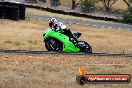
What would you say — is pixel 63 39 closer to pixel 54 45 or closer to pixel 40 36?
pixel 54 45

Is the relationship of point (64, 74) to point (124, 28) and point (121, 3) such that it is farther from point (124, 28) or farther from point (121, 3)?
point (121, 3)

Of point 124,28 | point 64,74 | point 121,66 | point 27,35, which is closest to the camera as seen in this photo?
point 64,74

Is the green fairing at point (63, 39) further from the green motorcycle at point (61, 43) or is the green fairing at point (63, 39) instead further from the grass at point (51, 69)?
the grass at point (51, 69)

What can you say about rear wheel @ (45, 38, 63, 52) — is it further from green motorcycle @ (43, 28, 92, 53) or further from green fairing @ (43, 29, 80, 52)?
green fairing @ (43, 29, 80, 52)

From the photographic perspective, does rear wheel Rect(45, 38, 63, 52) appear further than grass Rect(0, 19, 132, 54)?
No

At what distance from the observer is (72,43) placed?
2150 cm

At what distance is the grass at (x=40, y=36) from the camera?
28.3 meters

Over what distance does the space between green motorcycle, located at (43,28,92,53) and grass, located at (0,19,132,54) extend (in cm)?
478

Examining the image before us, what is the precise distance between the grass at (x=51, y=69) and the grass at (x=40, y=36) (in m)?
6.21

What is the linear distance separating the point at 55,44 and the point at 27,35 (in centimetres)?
1186

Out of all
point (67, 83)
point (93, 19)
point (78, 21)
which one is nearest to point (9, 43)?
point (67, 83)

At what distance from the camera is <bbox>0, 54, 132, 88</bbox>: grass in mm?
15742

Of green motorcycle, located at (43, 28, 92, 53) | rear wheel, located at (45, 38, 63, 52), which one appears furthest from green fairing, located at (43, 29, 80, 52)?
rear wheel, located at (45, 38, 63, 52)

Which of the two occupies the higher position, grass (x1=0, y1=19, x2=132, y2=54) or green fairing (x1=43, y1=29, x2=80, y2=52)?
green fairing (x1=43, y1=29, x2=80, y2=52)
